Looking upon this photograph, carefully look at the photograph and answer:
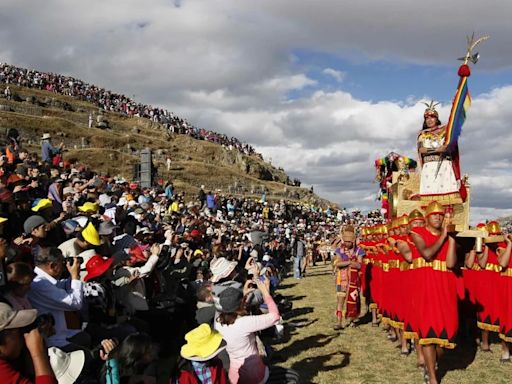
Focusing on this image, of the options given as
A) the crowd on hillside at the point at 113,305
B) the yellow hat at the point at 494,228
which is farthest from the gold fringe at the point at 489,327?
the crowd on hillside at the point at 113,305

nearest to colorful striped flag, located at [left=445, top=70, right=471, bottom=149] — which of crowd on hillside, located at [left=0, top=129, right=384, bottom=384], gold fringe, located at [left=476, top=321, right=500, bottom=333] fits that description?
gold fringe, located at [left=476, top=321, right=500, bottom=333]

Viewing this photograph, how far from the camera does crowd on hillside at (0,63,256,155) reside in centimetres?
5269

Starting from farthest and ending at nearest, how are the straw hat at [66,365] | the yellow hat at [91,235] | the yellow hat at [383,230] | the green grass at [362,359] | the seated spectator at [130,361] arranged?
the yellow hat at [383,230] → the green grass at [362,359] → the yellow hat at [91,235] → the seated spectator at [130,361] → the straw hat at [66,365]

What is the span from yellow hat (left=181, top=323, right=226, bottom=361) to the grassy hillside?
3549cm

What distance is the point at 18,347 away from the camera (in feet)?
9.81

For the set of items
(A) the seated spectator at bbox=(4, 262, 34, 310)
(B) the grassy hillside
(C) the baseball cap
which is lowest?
(C) the baseball cap

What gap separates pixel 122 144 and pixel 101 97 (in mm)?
14540

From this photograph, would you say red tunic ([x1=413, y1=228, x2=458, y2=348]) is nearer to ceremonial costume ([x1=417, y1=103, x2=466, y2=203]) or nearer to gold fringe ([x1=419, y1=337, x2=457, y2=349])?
gold fringe ([x1=419, y1=337, x2=457, y2=349])

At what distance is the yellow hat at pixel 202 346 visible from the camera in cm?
415

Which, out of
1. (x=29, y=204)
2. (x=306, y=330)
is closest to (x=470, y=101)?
(x=306, y=330)

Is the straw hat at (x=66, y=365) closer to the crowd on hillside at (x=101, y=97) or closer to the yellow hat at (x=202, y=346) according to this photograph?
the yellow hat at (x=202, y=346)

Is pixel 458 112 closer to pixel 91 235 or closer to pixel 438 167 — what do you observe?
pixel 438 167

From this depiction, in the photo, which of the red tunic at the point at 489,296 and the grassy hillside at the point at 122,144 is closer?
the red tunic at the point at 489,296

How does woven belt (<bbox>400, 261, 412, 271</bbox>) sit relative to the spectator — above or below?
above
